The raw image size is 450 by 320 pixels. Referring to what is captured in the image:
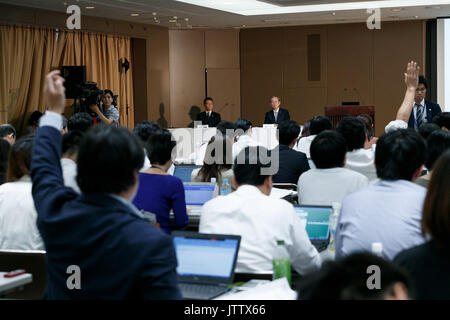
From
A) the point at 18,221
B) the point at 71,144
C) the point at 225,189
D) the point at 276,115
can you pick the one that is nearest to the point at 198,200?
the point at 225,189

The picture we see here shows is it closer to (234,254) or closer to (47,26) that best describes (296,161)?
(234,254)

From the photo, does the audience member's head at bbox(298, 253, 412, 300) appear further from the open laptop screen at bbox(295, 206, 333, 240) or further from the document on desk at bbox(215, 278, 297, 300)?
the open laptop screen at bbox(295, 206, 333, 240)

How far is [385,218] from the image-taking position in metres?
2.59

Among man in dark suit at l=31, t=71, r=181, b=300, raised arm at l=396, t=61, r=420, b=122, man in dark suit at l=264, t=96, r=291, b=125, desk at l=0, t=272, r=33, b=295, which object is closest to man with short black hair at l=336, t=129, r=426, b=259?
man in dark suit at l=31, t=71, r=181, b=300

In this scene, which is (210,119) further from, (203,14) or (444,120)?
(444,120)

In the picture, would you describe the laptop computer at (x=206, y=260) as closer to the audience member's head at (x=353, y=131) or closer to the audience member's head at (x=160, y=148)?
the audience member's head at (x=160, y=148)

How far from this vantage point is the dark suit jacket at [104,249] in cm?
158

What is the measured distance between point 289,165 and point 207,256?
10.3ft

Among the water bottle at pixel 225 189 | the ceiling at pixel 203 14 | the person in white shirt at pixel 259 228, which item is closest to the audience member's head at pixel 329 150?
the water bottle at pixel 225 189

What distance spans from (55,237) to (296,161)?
4.04 metres

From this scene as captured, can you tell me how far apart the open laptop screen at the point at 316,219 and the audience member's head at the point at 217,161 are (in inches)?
66.0

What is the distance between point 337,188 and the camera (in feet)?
13.5

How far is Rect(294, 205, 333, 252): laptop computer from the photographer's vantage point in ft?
11.2

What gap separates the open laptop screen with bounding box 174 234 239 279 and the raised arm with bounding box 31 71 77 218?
0.79 m
